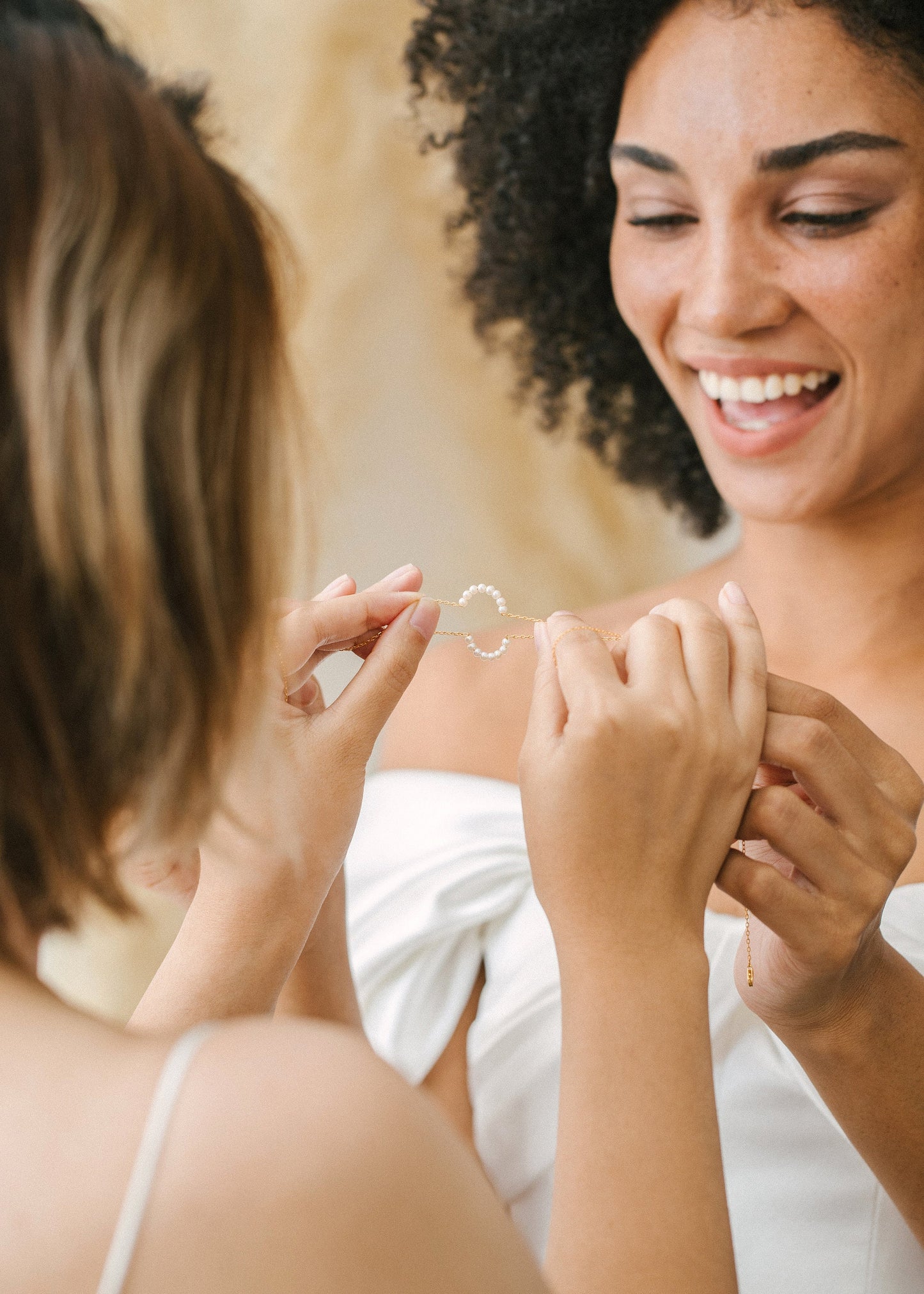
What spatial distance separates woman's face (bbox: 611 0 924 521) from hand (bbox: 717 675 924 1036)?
50 cm

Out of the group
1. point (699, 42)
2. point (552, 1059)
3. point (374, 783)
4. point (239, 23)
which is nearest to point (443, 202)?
point (239, 23)

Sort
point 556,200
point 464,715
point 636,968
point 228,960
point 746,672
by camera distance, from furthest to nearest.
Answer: point 556,200 → point 464,715 → point 228,960 → point 746,672 → point 636,968

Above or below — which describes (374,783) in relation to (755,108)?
below

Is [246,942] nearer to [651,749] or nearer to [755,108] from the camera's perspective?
[651,749]

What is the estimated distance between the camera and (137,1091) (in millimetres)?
567

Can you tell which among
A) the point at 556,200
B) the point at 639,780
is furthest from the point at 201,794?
the point at 556,200

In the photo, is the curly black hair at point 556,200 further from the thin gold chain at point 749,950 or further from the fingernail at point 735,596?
the thin gold chain at point 749,950

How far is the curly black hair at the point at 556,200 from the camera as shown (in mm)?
1638

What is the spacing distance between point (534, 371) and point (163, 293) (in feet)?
4.65

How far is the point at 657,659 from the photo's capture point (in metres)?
0.90

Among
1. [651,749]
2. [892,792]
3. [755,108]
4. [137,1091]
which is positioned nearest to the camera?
[137,1091]

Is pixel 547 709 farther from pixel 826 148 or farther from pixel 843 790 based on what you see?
pixel 826 148

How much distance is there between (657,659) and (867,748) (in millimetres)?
205

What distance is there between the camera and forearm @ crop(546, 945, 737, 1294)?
2.47ft
